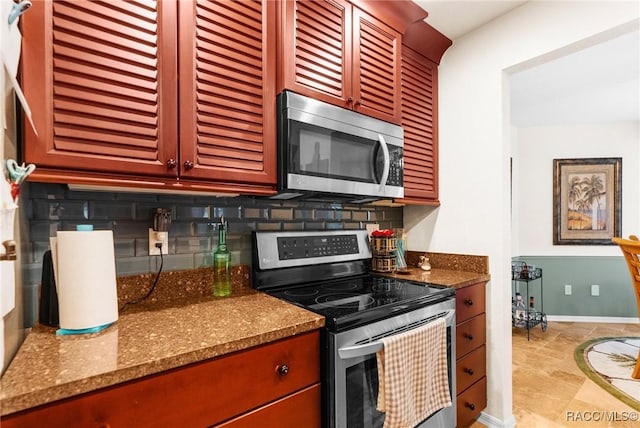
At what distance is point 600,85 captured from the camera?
9.59 ft

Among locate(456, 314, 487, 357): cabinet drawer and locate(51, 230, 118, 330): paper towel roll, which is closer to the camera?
locate(51, 230, 118, 330): paper towel roll

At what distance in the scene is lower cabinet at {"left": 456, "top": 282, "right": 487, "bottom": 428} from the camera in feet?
5.59

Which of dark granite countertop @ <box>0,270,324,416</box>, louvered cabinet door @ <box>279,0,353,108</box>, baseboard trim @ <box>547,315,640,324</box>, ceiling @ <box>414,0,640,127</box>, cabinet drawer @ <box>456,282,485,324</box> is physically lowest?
baseboard trim @ <box>547,315,640,324</box>

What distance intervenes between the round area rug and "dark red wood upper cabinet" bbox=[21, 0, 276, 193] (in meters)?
2.91

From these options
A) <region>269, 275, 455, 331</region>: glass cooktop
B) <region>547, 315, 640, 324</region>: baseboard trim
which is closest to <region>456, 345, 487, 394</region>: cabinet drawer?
<region>269, 275, 455, 331</region>: glass cooktop

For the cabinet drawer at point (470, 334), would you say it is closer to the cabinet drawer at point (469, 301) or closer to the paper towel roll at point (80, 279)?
the cabinet drawer at point (469, 301)

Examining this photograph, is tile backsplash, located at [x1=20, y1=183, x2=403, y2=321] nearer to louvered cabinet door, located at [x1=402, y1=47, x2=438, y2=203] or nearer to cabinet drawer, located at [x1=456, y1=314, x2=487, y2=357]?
louvered cabinet door, located at [x1=402, y1=47, x2=438, y2=203]

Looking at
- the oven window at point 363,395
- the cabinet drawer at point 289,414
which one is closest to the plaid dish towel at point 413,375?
the oven window at point 363,395

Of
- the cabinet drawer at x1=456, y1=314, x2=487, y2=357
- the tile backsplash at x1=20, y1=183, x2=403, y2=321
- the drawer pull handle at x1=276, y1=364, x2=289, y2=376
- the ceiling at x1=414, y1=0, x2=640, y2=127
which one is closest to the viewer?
the drawer pull handle at x1=276, y1=364, x2=289, y2=376

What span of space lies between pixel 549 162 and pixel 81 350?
196 inches

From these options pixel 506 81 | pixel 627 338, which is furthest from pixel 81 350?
pixel 627 338

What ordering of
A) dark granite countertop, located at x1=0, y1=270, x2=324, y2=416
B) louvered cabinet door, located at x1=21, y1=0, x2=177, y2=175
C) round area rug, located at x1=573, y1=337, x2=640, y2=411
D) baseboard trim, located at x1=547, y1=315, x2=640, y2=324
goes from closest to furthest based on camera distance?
dark granite countertop, located at x1=0, y1=270, x2=324, y2=416
louvered cabinet door, located at x1=21, y1=0, x2=177, y2=175
round area rug, located at x1=573, y1=337, x2=640, y2=411
baseboard trim, located at x1=547, y1=315, x2=640, y2=324

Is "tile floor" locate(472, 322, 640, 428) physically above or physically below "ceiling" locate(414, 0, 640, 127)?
below

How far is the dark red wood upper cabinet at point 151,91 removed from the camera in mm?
893
